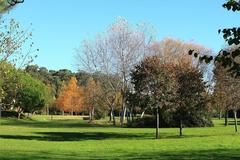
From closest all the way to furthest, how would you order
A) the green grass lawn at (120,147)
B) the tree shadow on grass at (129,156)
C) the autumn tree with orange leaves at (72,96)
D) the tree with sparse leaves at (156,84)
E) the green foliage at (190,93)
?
the tree shadow on grass at (129,156) < the green grass lawn at (120,147) < the tree with sparse leaves at (156,84) < the green foliage at (190,93) < the autumn tree with orange leaves at (72,96)

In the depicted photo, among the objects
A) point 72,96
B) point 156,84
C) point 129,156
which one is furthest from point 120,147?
point 72,96

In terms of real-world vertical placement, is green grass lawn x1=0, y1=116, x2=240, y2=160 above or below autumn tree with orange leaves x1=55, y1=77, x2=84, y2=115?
below

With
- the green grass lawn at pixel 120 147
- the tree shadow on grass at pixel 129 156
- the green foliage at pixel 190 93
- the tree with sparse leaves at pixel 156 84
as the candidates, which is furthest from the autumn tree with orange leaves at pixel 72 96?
the tree shadow on grass at pixel 129 156

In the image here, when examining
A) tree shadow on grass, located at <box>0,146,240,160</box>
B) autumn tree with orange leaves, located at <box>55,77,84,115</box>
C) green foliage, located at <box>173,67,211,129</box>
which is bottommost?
tree shadow on grass, located at <box>0,146,240,160</box>

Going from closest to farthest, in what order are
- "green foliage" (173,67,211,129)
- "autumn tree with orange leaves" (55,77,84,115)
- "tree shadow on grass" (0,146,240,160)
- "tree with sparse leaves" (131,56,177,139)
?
"tree shadow on grass" (0,146,240,160), "tree with sparse leaves" (131,56,177,139), "green foliage" (173,67,211,129), "autumn tree with orange leaves" (55,77,84,115)

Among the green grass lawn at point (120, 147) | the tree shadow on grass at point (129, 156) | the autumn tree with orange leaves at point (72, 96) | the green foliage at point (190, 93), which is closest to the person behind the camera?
the tree shadow on grass at point (129, 156)

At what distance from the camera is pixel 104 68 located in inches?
2672

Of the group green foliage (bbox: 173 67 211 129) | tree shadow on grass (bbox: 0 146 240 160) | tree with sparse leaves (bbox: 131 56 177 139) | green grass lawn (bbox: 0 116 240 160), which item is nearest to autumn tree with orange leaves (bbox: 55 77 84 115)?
green foliage (bbox: 173 67 211 129)

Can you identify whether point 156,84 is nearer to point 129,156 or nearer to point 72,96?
point 129,156

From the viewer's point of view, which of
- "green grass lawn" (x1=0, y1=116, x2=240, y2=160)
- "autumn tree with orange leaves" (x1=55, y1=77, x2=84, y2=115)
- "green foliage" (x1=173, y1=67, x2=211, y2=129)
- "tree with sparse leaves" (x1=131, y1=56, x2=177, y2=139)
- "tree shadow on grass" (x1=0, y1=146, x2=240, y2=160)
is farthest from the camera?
"autumn tree with orange leaves" (x1=55, y1=77, x2=84, y2=115)

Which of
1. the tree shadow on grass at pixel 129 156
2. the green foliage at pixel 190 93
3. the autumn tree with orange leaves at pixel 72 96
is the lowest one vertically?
the tree shadow on grass at pixel 129 156

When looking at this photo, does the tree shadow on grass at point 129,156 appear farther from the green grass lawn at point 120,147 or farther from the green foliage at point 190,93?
the green foliage at point 190,93

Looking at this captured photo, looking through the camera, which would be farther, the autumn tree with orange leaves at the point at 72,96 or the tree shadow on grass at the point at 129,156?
the autumn tree with orange leaves at the point at 72,96

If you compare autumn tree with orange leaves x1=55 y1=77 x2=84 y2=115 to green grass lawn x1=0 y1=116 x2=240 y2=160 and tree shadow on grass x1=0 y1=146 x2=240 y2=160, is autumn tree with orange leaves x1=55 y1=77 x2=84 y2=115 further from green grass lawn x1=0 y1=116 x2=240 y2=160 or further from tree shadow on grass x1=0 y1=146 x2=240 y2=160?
tree shadow on grass x1=0 y1=146 x2=240 y2=160
